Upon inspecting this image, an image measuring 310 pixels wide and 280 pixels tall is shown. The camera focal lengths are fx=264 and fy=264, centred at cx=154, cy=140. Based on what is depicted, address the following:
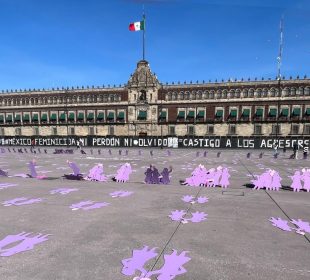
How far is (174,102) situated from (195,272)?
182 feet

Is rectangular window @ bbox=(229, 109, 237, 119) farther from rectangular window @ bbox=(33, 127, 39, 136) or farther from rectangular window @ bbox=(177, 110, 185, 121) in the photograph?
rectangular window @ bbox=(33, 127, 39, 136)

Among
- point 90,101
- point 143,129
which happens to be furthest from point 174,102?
point 90,101

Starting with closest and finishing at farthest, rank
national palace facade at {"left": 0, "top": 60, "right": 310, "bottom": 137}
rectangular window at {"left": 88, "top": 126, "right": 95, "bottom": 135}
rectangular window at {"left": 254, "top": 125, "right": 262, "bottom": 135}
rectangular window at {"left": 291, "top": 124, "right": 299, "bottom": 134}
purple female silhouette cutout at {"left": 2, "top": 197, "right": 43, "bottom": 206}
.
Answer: purple female silhouette cutout at {"left": 2, "top": 197, "right": 43, "bottom": 206} < rectangular window at {"left": 291, "top": 124, "right": 299, "bottom": 134} < national palace facade at {"left": 0, "top": 60, "right": 310, "bottom": 137} < rectangular window at {"left": 254, "top": 125, "right": 262, "bottom": 135} < rectangular window at {"left": 88, "top": 126, "right": 95, "bottom": 135}

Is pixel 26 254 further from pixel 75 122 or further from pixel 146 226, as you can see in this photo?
pixel 75 122

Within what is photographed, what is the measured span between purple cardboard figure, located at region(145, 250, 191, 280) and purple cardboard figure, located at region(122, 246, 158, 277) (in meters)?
0.21

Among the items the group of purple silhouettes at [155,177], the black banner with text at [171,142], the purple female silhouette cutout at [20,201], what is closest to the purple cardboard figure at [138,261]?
the purple female silhouette cutout at [20,201]

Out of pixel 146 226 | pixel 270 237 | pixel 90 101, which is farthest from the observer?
pixel 90 101

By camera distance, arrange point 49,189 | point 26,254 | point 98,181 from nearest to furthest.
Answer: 1. point 26,254
2. point 49,189
3. point 98,181

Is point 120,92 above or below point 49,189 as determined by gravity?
above

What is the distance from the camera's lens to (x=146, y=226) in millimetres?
5844

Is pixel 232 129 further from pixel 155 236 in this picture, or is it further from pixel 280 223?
pixel 155 236

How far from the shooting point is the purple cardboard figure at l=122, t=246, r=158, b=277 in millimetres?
3896

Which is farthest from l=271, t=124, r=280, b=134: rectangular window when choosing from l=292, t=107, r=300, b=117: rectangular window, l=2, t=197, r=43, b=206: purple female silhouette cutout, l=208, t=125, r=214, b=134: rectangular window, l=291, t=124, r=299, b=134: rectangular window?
l=2, t=197, r=43, b=206: purple female silhouette cutout

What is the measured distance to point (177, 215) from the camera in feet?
21.9
